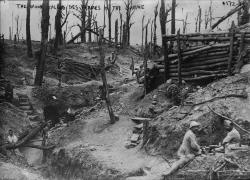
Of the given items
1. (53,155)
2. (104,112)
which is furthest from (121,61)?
(53,155)

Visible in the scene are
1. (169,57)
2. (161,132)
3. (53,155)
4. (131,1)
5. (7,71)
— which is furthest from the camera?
(131,1)

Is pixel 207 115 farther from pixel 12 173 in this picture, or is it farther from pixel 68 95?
pixel 68 95

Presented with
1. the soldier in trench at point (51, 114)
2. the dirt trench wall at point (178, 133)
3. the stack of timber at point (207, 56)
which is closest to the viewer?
the dirt trench wall at point (178, 133)

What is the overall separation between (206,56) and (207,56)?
0.06m

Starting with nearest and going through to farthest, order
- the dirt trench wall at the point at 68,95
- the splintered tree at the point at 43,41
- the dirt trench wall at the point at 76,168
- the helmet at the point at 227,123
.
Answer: the helmet at the point at 227,123
the dirt trench wall at the point at 76,168
the dirt trench wall at the point at 68,95
the splintered tree at the point at 43,41

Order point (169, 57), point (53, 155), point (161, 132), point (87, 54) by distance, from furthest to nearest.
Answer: point (87, 54) < point (169, 57) < point (53, 155) < point (161, 132)

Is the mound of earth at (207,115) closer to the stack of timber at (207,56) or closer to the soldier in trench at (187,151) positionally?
the stack of timber at (207,56)

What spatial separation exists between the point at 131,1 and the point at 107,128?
3640 centimetres

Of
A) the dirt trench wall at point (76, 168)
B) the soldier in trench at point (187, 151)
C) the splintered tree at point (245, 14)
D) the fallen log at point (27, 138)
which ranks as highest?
the splintered tree at point (245, 14)

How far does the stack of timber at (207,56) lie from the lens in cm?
1487

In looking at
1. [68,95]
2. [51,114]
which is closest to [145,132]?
[51,114]

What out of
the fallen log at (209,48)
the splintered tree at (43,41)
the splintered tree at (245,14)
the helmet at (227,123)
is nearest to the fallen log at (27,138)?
the splintered tree at (43,41)

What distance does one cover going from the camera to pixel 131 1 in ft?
166

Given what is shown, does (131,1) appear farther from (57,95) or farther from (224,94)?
(224,94)
